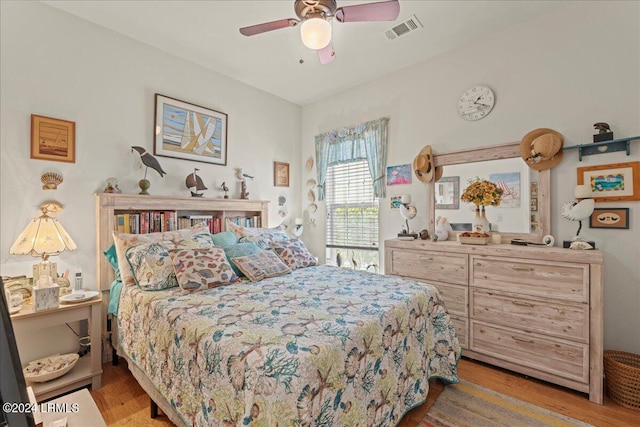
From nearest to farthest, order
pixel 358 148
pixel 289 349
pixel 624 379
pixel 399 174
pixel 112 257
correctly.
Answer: pixel 289 349 < pixel 624 379 < pixel 112 257 < pixel 399 174 < pixel 358 148

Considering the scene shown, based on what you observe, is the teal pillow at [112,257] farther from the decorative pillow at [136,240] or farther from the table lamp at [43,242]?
the table lamp at [43,242]

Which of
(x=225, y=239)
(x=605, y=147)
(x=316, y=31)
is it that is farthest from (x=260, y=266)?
(x=605, y=147)

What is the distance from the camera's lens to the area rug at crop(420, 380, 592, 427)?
1789mm

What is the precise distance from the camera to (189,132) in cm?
312

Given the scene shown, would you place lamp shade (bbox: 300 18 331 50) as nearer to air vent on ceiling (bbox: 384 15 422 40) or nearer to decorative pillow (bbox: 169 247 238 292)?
air vent on ceiling (bbox: 384 15 422 40)

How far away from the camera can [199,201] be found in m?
3.06

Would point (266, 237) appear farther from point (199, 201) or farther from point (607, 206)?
point (607, 206)

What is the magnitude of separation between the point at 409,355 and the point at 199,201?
8.05ft

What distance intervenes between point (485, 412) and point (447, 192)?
76.4 inches

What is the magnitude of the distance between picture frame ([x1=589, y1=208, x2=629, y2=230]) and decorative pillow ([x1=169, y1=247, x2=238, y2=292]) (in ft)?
9.49

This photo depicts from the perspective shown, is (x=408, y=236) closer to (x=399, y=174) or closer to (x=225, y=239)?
(x=399, y=174)

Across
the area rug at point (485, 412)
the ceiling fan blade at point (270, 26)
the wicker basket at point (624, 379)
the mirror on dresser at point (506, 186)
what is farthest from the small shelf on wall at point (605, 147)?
the ceiling fan blade at point (270, 26)

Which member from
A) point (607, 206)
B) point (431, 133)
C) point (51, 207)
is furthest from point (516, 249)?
point (51, 207)

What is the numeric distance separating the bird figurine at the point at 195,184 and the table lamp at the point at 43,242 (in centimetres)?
113
